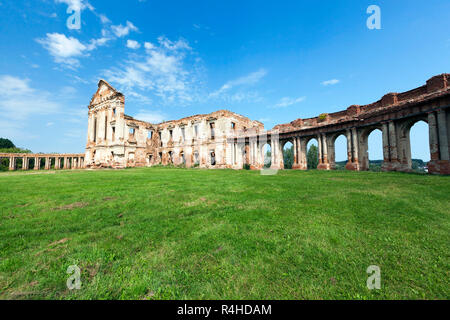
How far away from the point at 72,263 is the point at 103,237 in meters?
0.93

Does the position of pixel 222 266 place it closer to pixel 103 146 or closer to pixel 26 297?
pixel 26 297

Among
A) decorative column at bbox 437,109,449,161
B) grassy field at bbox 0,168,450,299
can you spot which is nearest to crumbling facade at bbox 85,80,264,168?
decorative column at bbox 437,109,449,161

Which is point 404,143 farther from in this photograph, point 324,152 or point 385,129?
point 324,152

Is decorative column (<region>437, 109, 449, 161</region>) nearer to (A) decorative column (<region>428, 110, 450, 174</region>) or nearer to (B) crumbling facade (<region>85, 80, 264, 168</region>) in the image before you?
(A) decorative column (<region>428, 110, 450, 174</region>)

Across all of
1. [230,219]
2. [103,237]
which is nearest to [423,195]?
[230,219]

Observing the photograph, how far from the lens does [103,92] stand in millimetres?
32438

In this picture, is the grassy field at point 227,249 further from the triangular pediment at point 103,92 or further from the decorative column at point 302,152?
the triangular pediment at point 103,92

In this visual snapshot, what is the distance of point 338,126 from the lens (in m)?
20.2

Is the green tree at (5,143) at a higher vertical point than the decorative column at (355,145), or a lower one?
higher

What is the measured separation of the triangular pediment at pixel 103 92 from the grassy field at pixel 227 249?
100.0ft

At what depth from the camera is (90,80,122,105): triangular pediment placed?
30812 millimetres

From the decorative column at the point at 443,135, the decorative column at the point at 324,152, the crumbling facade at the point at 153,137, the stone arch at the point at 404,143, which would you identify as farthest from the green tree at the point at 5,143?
the decorative column at the point at 443,135

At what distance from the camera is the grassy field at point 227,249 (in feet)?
7.93

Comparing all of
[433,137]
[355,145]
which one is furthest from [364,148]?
[433,137]
